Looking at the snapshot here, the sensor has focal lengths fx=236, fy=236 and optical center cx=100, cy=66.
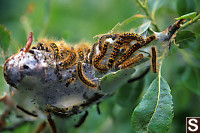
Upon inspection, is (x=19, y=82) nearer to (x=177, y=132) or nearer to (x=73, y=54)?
(x=73, y=54)

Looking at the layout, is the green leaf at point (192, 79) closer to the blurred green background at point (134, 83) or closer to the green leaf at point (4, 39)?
the blurred green background at point (134, 83)

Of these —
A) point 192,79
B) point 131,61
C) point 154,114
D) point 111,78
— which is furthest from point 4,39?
point 192,79

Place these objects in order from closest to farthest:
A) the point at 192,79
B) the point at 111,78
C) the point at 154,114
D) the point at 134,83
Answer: the point at 154,114, the point at 111,78, the point at 134,83, the point at 192,79

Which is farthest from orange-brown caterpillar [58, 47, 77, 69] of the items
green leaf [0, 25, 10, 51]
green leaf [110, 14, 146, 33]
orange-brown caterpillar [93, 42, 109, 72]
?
green leaf [0, 25, 10, 51]

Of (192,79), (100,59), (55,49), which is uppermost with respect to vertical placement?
(55,49)

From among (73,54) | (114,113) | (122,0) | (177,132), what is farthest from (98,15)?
(73,54)

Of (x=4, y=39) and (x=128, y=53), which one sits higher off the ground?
(x=4, y=39)

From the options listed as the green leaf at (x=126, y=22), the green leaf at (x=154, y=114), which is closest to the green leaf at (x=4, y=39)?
the green leaf at (x=126, y=22)

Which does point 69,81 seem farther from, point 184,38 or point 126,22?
point 184,38
